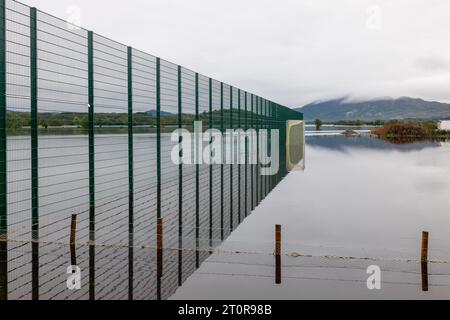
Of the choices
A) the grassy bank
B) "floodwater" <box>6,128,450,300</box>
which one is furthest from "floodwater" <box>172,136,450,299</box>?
the grassy bank

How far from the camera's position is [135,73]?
10.1 metres

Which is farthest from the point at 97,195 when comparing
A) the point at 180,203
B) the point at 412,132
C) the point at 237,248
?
the point at 412,132

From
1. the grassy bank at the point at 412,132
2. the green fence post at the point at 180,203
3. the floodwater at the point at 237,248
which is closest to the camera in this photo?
the floodwater at the point at 237,248

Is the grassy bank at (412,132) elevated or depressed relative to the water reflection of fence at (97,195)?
elevated

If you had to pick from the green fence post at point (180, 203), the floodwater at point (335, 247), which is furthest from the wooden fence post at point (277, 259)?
the green fence post at point (180, 203)

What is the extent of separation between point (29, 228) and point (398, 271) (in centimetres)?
489

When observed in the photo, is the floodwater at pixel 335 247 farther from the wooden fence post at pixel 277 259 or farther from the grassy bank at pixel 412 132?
the grassy bank at pixel 412 132

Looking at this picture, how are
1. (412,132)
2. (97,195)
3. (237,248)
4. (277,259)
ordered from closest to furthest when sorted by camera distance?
(277,259) → (237,248) → (97,195) → (412,132)

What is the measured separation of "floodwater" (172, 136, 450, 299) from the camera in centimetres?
486

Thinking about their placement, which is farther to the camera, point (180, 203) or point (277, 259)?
point (180, 203)

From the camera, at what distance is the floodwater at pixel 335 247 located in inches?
191

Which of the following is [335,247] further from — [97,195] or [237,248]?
[97,195]

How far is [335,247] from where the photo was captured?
6.45m

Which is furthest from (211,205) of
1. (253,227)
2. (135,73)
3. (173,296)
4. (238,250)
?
(173,296)
